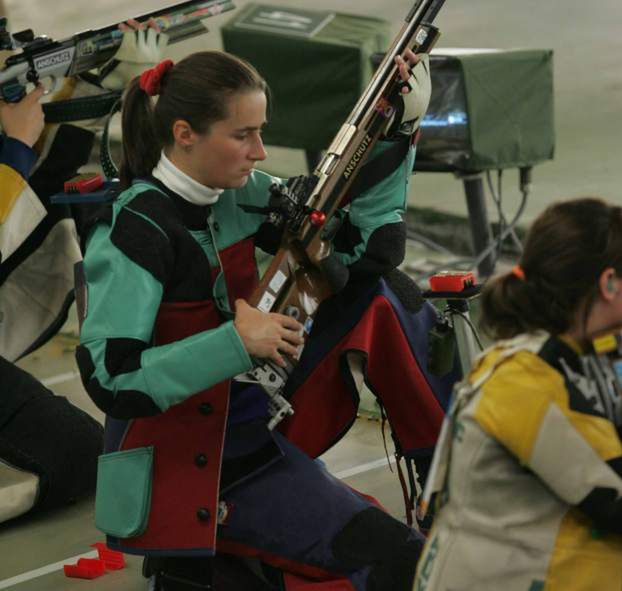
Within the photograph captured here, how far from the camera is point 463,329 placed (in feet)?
10.6

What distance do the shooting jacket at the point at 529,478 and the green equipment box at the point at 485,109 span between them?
3.28m

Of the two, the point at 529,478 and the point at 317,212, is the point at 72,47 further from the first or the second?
the point at 529,478

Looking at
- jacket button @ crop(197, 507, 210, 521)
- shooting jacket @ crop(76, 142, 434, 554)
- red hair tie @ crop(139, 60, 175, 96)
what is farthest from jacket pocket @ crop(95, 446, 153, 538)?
red hair tie @ crop(139, 60, 175, 96)

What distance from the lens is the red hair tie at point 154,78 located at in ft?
9.78

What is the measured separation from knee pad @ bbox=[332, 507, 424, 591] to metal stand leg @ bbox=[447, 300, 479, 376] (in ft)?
1.48

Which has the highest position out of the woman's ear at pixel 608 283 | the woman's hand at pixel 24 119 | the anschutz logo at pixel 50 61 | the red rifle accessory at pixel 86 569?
the woman's ear at pixel 608 283

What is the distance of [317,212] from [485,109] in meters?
2.53

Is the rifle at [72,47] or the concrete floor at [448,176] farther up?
the rifle at [72,47]

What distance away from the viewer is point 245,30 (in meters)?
5.99

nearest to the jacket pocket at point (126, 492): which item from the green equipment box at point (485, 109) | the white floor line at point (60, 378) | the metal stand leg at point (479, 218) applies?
the white floor line at point (60, 378)

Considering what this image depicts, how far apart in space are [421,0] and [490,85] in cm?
231

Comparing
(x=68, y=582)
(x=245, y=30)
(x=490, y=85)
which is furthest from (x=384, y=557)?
(x=245, y=30)

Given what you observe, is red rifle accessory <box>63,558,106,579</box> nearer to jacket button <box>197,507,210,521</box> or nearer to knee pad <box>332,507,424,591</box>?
jacket button <box>197,507,210,521</box>

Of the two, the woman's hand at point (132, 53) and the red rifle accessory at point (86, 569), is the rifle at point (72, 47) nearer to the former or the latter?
the woman's hand at point (132, 53)
